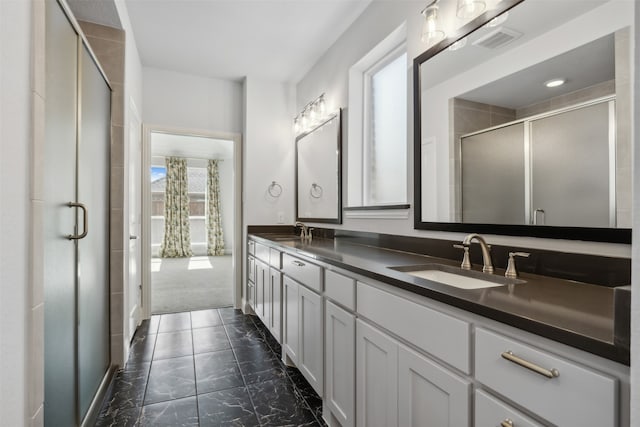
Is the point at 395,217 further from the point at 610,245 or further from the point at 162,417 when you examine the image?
the point at 162,417

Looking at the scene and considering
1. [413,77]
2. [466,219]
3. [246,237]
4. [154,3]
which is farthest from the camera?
[246,237]

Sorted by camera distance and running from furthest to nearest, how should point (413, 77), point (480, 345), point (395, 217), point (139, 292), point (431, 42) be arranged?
1. point (139, 292)
2. point (395, 217)
3. point (413, 77)
4. point (431, 42)
5. point (480, 345)

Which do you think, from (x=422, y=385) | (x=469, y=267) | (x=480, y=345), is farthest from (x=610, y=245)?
(x=422, y=385)

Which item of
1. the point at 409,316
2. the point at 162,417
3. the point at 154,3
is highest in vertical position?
the point at 154,3

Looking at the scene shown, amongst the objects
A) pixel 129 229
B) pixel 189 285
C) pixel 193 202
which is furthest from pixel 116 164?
pixel 193 202

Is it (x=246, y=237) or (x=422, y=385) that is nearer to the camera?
(x=422, y=385)

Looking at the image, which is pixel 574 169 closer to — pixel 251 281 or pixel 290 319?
pixel 290 319

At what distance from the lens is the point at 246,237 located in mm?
3596

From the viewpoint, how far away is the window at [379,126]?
2.24 meters

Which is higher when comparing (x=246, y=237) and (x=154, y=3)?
(x=154, y=3)

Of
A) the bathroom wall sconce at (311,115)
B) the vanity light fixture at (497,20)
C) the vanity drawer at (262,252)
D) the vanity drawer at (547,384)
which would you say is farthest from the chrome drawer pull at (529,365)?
the bathroom wall sconce at (311,115)

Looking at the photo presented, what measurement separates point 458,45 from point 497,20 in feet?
0.71

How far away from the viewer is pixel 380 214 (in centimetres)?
223

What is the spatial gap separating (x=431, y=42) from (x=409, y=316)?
1.47 metres
